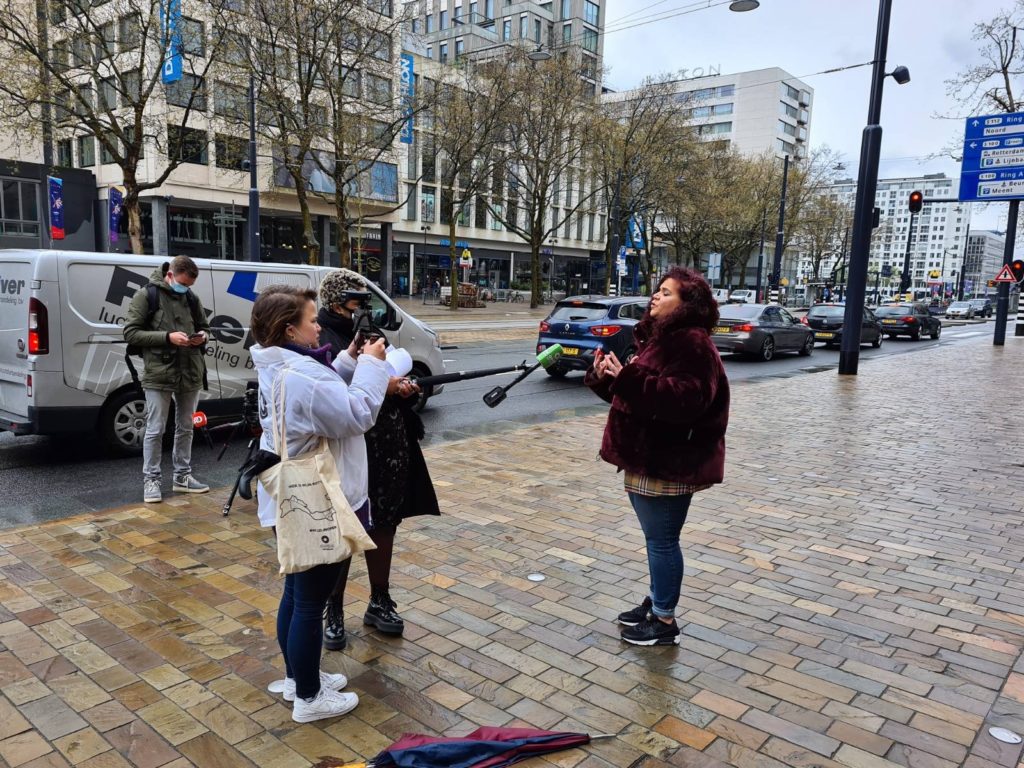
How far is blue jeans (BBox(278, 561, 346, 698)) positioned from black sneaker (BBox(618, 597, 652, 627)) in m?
1.55

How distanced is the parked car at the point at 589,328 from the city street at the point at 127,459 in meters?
0.61

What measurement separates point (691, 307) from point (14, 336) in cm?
629

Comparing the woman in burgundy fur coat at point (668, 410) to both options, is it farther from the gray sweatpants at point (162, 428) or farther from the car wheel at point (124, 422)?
the car wheel at point (124, 422)

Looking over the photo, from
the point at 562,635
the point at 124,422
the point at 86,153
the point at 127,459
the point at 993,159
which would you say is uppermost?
the point at 86,153

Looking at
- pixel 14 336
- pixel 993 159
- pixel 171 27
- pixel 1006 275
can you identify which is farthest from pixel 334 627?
pixel 1006 275

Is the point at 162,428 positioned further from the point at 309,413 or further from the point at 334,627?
the point at 309,413

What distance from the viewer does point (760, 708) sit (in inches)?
120

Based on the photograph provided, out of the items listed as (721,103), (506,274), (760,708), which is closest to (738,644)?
(760,708)

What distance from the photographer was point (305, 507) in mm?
2588

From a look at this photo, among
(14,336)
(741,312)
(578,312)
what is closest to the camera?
(14,336)

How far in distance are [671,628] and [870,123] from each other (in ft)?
46.3

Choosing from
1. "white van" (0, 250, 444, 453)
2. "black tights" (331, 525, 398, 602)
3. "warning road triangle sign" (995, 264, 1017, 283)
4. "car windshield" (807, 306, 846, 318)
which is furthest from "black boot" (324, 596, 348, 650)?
"warning road triangle sign" (995, 264, 1017, 283)

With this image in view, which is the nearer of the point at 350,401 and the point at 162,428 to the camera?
the point at 350,401

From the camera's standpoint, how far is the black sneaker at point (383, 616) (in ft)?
11.7
